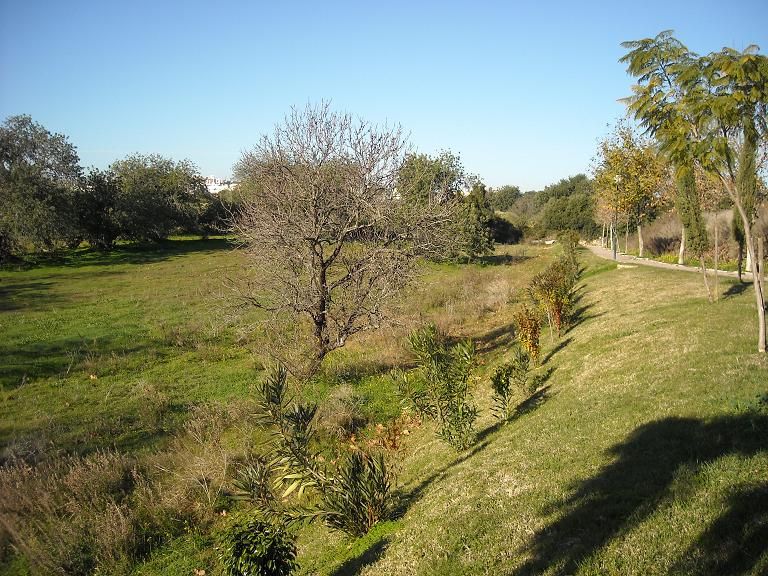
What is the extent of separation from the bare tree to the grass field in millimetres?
1648

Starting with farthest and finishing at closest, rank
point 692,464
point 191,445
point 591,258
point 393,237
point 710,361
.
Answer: point 591,258
point 393,237
point 191,445
point 710,361
point 692,464

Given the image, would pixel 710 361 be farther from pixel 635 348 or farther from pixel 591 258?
pixel 591 258

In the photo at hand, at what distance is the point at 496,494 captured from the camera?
720 cm

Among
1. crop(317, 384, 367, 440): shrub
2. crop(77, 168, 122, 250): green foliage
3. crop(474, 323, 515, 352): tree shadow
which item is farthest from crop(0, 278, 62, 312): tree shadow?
crop(474, 323, 515, 352): tree shadow

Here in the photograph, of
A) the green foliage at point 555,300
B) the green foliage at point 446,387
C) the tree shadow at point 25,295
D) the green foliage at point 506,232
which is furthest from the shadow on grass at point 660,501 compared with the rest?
the green foliage at point 506,232

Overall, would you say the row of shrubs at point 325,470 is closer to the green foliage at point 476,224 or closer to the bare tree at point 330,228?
the bare tree at point 330,228

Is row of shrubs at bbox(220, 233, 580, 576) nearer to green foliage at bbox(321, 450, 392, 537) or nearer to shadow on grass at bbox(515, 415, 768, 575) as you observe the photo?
green foliage at bbox(321, 450, 392, 537)

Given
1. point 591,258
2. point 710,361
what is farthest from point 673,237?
point 710,361

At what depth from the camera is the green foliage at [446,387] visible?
10.3 m

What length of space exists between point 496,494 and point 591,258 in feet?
112

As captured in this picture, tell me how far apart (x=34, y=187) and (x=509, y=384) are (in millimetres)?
47822

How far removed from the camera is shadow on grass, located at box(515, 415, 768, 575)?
4387 millimetres

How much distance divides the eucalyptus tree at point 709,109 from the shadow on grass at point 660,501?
4274mm

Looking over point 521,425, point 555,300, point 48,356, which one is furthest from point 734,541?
point 48,356
